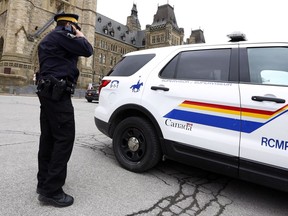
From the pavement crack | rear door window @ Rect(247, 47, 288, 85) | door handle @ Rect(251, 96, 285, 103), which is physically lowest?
the pavement crack

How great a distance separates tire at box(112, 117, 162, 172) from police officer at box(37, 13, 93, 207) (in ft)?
3.91

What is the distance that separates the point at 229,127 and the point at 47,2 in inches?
1532

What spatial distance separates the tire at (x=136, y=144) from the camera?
3512 millimetres

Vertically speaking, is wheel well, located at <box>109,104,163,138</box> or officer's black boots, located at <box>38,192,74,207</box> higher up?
wheel well, located at <box>109,104,163,138</box>

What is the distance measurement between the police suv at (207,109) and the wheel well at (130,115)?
1 centimetres

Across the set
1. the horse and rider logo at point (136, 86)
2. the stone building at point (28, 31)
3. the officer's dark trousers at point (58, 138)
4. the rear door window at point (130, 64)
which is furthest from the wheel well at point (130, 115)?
the stone building at point (28, 31)

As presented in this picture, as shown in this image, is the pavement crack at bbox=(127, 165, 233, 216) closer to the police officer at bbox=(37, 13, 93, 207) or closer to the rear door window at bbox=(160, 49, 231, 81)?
the police officer at bbox=(37, 13, 93, 207)

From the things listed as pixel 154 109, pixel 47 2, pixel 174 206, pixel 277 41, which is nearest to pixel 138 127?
pixel 154 109

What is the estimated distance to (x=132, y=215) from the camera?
2.51 m

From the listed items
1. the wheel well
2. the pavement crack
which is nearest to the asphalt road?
the pavement crack

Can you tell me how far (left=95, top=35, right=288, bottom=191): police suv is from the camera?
8.57ft

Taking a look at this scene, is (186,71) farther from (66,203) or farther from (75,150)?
(75,150)

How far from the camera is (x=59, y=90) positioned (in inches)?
98.1

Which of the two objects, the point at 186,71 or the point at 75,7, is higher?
the point at 75,7
